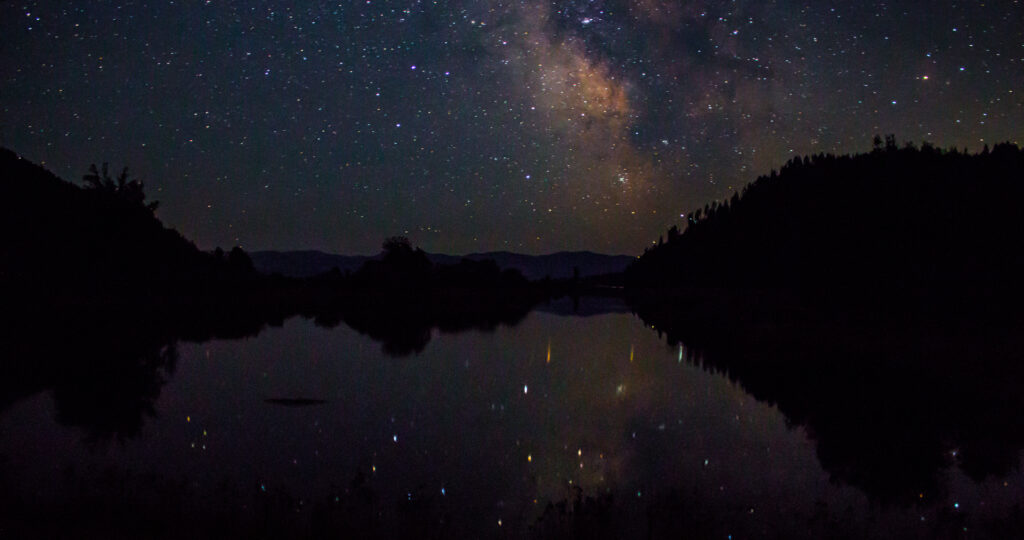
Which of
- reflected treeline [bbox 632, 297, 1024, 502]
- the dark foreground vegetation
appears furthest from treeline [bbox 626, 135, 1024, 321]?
reflected treeline [bbox 632, 297, 1024, 502]

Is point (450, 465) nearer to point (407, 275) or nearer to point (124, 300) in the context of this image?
point (124, 300)

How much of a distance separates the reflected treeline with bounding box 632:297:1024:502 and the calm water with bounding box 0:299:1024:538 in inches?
23.5

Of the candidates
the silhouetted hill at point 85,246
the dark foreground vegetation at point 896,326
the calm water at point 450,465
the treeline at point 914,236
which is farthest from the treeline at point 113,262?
the treeline at point 914,236

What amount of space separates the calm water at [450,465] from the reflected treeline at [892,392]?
23.5 inches

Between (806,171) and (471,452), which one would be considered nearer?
(471,452)

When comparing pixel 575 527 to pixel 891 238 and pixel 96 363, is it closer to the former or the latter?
pixel 96 363

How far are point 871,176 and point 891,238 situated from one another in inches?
741

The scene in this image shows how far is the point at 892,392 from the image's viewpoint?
17766mm

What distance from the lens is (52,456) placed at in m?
10.8

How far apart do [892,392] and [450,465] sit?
44.7 ft

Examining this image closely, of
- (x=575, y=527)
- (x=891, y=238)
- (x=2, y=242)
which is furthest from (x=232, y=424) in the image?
(x=891, y=238)

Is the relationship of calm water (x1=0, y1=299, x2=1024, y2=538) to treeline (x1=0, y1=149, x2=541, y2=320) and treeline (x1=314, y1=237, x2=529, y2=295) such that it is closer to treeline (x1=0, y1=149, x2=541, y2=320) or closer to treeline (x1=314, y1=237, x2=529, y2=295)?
treeline (x1=0, y1=149, x2=541, y2=320)

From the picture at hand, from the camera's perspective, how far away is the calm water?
8.16m

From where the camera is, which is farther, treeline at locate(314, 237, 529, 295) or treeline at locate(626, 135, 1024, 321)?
treeline at locate(314, 237, 529, 295)
